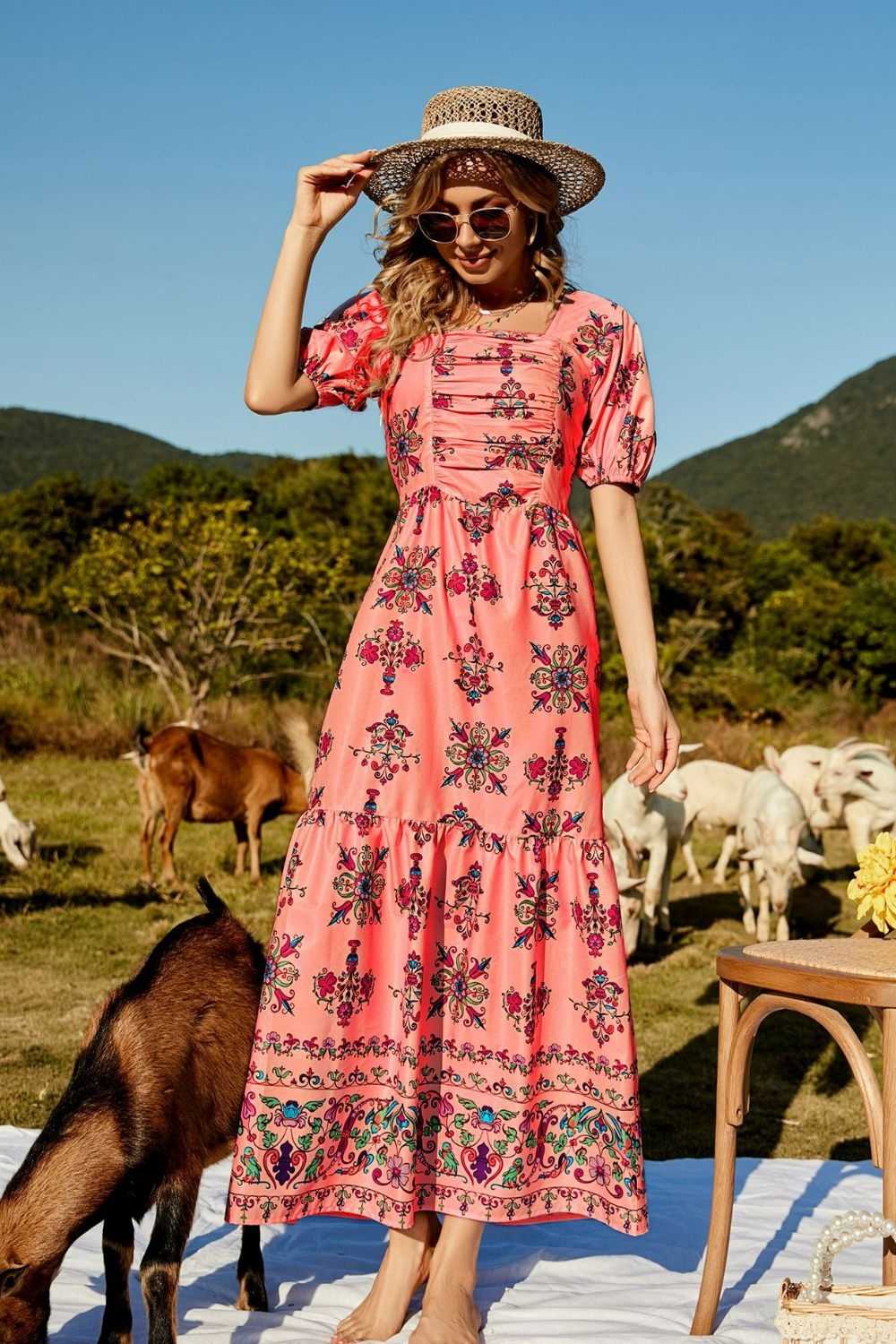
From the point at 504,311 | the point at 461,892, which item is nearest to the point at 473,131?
the point at 504,311

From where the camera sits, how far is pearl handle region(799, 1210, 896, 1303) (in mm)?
1994

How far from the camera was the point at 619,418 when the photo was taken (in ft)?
9.25

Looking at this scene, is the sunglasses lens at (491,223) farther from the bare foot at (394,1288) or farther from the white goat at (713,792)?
the white goat at (713,792)

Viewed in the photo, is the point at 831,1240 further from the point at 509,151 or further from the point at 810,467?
the point at 810,467

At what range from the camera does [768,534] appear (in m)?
65.9

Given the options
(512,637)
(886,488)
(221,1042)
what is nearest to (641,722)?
(512,637)

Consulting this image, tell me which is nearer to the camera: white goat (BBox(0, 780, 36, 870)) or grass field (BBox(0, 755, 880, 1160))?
grass field (BBox(0, 755, 880, 1160))

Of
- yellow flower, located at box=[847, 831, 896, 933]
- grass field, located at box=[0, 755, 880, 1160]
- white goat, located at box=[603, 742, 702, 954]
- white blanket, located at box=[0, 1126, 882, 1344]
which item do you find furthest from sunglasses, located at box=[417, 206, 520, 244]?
white goat, located at box=[603, 742, 702, 954]

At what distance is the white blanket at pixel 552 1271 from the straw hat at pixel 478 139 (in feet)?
7.64

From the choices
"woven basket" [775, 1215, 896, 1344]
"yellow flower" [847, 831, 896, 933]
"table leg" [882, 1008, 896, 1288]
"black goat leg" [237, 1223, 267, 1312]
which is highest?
"yellow flower" [847, 831, 896, 933]

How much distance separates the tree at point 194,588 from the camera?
1720 cm

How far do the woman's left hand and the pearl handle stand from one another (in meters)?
0.94

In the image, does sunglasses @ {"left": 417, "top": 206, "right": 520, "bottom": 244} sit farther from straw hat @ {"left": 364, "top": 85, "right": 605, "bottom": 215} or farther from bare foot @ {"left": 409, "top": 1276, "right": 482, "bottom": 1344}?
bare foot @ {"left": 409, "top": 1276, "right": 482, "bottom": 1344}

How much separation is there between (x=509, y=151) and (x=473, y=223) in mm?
161
